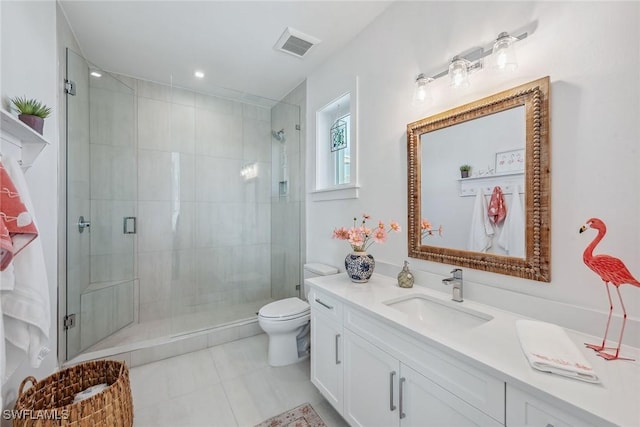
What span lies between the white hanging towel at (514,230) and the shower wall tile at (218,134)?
8.64 ft

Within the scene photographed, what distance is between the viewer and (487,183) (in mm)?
1292

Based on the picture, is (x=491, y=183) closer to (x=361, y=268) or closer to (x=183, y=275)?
(x=361, y=268)

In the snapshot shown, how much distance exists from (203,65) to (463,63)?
87.4 inches

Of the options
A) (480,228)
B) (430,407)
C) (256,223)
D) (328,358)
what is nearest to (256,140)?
(256,223)

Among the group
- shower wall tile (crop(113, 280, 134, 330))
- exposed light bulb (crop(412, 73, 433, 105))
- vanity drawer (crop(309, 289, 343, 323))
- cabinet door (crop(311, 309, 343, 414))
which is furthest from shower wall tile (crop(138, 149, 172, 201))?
exposed light bulb (crop(412, 73, 433, 105))

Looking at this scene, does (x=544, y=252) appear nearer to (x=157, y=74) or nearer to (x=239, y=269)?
(x=239, y=269)

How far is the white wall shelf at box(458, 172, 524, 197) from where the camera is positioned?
1.18 m

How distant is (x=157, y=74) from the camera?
2645 mm

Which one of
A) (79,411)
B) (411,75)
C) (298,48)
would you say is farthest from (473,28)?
(79,411)

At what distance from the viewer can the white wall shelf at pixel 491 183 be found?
1179 mm

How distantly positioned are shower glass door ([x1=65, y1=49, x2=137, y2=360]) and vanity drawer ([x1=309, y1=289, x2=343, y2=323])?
1854 mm

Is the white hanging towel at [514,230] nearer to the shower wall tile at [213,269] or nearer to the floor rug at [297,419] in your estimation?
the floor rug at [297,419]

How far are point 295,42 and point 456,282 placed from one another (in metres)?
2.10

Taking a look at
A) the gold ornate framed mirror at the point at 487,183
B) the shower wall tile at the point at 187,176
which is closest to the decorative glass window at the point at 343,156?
the gold ornate framed mirror at the point at 487,183
